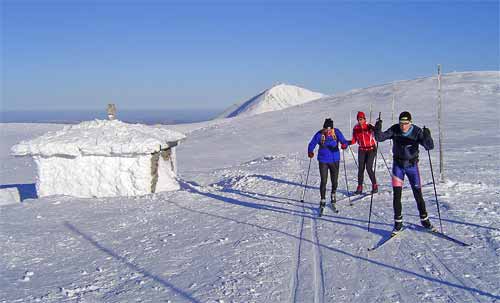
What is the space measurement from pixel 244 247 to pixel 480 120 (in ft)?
99.0

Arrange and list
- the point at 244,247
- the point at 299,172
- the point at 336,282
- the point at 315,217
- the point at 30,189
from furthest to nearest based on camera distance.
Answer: the point at 30,189 → the point at 299,172 → the point at 315,217 → the point at 244,247 → the point at 336,282

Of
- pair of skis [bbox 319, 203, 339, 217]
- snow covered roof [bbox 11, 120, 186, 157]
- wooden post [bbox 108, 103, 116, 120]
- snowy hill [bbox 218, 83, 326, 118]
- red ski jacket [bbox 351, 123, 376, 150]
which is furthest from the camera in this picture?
snowy hill [bbox 218, 83, 326, 118]

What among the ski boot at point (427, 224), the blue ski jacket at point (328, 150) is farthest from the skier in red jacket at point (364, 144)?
→ the ski boot at point (427, 224)

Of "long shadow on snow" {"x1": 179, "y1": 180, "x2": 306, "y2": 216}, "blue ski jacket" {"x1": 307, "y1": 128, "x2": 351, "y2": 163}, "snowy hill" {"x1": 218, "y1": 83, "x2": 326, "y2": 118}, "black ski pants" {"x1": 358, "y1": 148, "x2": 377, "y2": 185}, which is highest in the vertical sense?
"snowy hill" {"x1": 218, "y1": 83, "x2": 326, "y2": 118}

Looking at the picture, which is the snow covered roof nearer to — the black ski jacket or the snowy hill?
the black ski jacket

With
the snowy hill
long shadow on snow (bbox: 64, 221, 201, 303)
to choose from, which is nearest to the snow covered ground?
long shadow on snow (bbox: 64, 221, 201, 303)

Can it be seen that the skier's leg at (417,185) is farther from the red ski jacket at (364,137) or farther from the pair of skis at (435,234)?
the red ski jacket at (364,137)

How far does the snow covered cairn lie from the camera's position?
12281 mm

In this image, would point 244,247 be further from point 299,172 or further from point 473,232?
point 299,172

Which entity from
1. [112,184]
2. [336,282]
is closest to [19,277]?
[336,282]

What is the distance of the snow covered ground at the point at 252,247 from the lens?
515 centimetres

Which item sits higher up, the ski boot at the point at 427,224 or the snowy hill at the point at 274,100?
the snowy hill at the point at 274,100

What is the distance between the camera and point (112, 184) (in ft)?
40.9

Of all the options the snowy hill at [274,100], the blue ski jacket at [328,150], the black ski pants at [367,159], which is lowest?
the black ski pants at [367,159]
